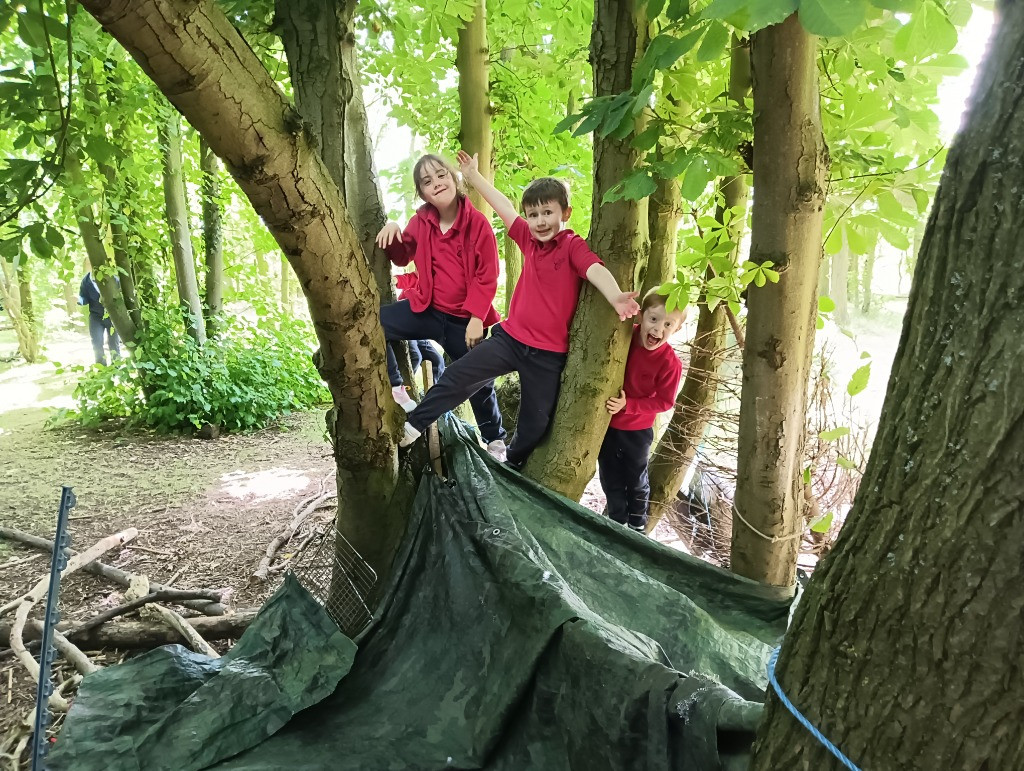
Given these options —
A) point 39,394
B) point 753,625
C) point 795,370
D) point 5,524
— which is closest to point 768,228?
point 795,370

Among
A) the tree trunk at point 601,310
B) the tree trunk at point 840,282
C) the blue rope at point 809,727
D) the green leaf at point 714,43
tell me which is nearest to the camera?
the blue rope at point 809,727

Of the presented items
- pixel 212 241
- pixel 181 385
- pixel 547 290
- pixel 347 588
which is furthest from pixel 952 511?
pixel 212 241

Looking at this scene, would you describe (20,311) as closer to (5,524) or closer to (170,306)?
(170,306)

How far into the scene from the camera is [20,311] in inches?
396

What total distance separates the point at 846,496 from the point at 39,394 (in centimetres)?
880

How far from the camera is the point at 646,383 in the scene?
231 centimetres

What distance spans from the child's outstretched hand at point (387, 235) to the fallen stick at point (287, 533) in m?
1.85

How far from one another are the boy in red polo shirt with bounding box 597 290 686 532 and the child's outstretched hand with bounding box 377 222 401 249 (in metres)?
0.94

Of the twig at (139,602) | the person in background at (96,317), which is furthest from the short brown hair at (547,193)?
the person in background at (96,317)

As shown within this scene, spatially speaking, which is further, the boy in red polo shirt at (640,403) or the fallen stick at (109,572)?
the fallen stick at (109,572)

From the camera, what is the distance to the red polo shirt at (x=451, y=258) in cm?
240

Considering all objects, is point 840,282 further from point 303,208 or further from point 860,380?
point 303,208

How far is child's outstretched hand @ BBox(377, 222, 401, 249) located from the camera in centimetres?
229

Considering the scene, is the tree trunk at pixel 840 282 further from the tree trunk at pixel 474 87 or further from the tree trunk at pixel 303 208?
the tree trunk at pixel 303 208
